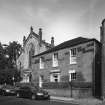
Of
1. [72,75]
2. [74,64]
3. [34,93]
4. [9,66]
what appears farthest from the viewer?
[9,66]

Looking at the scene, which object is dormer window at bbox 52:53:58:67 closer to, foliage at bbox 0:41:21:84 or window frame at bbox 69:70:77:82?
window frame at bbox 69:70:77:82

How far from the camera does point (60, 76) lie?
31.0m

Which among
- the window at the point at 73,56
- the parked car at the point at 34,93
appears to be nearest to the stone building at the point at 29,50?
the window at the point at 73,56

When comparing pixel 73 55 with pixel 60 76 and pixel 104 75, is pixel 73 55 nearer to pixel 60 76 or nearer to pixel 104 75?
pixel 60 76

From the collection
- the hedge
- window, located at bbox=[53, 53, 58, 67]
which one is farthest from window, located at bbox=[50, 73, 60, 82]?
the hedge

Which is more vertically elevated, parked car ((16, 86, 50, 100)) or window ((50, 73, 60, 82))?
window ((50, 73, 60, 82))

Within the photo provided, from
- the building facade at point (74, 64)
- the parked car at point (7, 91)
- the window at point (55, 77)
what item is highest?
the building facade at point (74, 64)

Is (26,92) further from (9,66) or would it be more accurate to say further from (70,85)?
(9,66)

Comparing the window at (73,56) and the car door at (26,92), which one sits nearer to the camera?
the car door at (26,92)

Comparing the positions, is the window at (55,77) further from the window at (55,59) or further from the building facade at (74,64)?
the window at (55,59)

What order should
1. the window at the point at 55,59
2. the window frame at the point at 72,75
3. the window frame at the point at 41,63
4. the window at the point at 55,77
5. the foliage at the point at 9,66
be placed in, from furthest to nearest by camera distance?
the foliage at the point at 9,66 → the window frame at the point at 41,63 → the window at the point at 55,59 → the window at the point at 55,77 → the window frame at the point at 72,75

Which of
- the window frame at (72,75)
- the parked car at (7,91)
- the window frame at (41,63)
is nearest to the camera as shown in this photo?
the parked car at (7,91)

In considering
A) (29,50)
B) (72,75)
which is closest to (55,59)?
(72,75)

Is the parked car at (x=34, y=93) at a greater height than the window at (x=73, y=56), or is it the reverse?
the window at (x=73, y=56)
